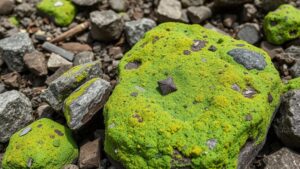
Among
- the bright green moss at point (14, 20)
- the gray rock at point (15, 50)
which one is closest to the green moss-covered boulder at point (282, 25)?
the gray rock at point (15, 50)

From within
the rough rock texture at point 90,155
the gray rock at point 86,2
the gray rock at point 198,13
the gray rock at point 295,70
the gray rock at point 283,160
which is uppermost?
the gray rock at point 86,2

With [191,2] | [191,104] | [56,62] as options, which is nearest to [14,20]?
[56,62]

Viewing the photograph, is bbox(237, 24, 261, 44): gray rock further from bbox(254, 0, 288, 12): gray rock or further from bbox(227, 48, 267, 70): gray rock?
bbox(227, 48, 267, 70): gray rock

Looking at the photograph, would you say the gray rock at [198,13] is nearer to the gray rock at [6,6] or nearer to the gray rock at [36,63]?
the gray rock at [36,63]

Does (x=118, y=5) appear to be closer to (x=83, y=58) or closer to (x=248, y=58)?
(x=83, y=58)

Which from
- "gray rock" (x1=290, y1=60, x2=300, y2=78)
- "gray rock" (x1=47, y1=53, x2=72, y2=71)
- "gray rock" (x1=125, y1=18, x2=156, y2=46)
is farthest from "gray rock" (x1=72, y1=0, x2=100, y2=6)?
"gray rock" (x1=290, y1=60, x2=300, y2=78)

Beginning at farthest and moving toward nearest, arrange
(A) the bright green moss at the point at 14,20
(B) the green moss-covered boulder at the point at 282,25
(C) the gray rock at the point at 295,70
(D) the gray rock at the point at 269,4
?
(A) the bright green moss at the point at 14,20 < (D) the gray rock at the point at 269,4 < (B) the green moss-covered boulder at the point at 282,25 < (C) the gray rock at the point at 295,70
